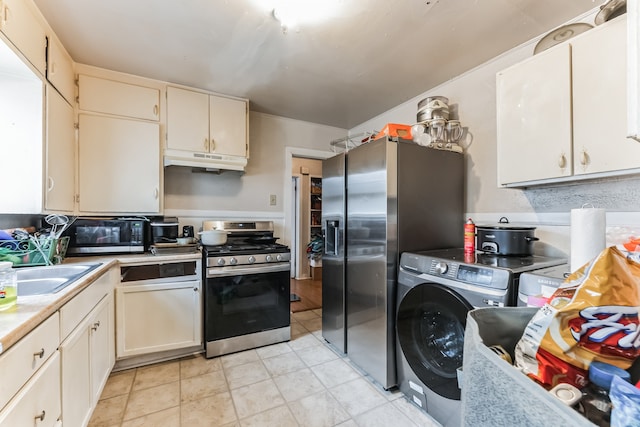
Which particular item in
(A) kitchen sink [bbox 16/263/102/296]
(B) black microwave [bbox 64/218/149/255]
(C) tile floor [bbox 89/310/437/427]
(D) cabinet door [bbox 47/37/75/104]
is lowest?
(C) tile floor [bbox 89/310/437/427]

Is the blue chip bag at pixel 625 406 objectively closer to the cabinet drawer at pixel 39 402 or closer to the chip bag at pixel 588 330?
the chip bag at pixel 588 330

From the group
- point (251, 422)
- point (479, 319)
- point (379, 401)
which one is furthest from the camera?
point (379, 401)

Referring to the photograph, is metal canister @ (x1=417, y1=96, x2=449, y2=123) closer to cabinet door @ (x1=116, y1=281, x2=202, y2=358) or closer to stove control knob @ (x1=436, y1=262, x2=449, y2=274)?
stove control knob @ (x1=436, y1=262, x2=449, y2=274)

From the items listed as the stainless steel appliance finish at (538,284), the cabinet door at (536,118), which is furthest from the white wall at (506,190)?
the stainless steel appliance finish at (538,284)

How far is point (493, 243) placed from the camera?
1.60 metres

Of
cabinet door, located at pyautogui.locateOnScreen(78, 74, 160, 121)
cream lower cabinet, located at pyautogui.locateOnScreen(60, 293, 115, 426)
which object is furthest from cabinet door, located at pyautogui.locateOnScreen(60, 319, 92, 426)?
cabinet door, located at pyautogui.locateOnScreen(78, 74, 160, 121)

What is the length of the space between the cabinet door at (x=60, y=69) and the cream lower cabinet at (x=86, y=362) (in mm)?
1465

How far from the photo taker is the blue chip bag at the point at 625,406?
35 cm

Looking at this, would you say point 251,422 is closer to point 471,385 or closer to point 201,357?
point 201,357

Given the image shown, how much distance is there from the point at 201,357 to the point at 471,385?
2.32 m

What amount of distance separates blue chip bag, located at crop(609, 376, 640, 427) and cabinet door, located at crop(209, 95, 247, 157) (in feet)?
9.00

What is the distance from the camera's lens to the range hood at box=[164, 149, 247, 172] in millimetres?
2420

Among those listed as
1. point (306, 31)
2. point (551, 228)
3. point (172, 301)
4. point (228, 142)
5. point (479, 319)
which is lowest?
point (172, 301)

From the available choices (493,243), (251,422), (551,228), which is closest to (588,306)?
(493,243)
